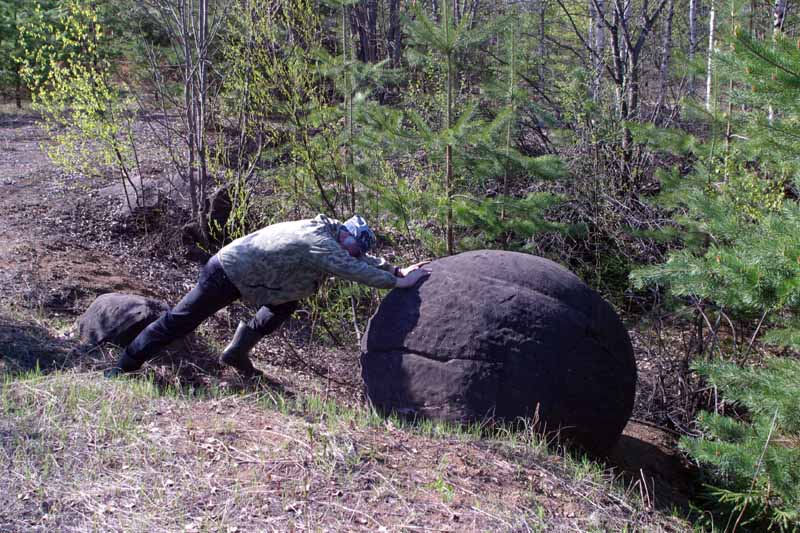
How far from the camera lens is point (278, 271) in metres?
5.68

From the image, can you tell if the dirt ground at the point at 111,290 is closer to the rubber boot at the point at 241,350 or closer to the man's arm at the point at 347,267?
the rubber boot at the point at 241,350

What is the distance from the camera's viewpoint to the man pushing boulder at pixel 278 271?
5.51 m

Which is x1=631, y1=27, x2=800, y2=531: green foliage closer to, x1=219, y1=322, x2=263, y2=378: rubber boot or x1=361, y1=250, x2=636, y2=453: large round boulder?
x1=361, y1=250, x2=636, y2=453: large round boulder

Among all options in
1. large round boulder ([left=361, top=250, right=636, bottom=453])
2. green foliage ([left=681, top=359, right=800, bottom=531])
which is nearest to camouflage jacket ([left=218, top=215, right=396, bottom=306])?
large round boulder ([left=361, top=250, right=636, bottom=453])

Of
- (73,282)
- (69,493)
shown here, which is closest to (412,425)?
(69,493)

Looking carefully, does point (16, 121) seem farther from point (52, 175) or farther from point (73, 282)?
point (73, 282)

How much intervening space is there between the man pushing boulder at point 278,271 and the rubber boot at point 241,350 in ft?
1.81

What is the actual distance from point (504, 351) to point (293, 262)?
5.78ft

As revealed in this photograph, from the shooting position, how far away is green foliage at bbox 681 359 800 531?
4691mm

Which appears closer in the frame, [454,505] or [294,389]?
[454,505]

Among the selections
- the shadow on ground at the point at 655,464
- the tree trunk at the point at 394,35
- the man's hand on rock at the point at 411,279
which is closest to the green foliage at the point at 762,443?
the shadow on ground at the point at 655,464

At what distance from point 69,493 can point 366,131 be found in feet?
17.4

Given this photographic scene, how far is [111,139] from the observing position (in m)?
9.27

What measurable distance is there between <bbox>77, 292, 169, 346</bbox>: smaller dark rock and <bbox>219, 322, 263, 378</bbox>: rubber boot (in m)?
0.81
